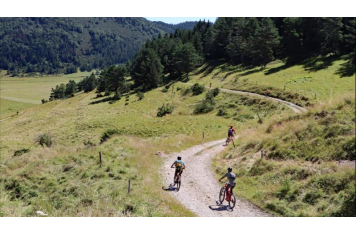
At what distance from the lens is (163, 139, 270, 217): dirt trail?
14.0 m

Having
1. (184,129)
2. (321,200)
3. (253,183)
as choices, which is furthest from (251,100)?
(321,200)

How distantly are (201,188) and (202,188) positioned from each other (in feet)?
0.22

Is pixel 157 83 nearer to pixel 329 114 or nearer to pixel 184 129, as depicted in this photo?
pixel 184 129

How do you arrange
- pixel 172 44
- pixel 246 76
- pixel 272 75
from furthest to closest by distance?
pixel 172 44 → pixel 246 76 → pixel 272 75

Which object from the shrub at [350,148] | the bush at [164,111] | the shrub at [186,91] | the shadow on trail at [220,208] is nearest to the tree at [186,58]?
the shrub at [186,91]

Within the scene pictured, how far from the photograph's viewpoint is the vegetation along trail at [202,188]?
13.9m

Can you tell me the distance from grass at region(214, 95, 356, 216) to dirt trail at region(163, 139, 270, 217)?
3.12 feet

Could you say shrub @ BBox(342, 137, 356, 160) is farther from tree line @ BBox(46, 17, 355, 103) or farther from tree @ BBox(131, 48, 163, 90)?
tree @ BBox(131, 48, 163, 90)

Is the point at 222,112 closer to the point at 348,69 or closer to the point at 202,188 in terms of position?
the point at 202,188

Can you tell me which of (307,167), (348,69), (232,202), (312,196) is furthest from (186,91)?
(312,196)

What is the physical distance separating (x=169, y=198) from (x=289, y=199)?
6640 mm

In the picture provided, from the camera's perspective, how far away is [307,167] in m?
14.9

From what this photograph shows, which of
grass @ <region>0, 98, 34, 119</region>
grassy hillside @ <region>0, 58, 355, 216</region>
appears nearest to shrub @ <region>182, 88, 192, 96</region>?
grassy hillside @ <region>0, 58, 355, 216</region>

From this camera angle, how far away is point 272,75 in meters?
58.5
